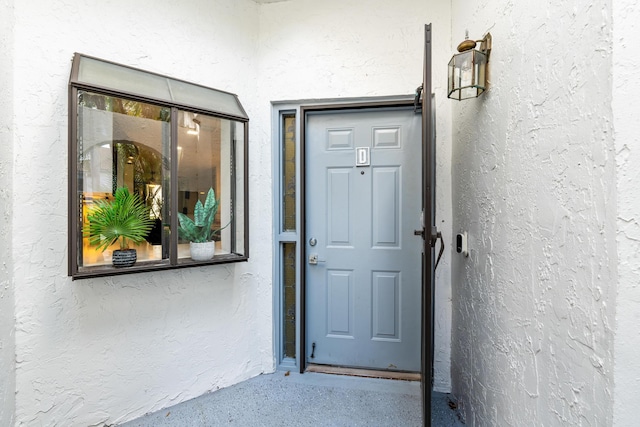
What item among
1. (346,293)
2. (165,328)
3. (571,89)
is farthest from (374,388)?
(571,89)

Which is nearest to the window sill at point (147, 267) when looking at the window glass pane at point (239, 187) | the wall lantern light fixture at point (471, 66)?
the window glass pane at point (239, 187)

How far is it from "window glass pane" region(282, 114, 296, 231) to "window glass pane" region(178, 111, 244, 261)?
1.26 feet

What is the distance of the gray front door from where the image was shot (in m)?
2.41

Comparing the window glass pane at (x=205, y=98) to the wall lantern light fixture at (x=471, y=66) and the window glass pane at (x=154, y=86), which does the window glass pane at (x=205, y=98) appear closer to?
the window glass pane at (x=154, y=86)

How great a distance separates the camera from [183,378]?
6.91 ft

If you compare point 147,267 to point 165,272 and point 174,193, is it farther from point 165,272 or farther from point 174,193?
point 174,193

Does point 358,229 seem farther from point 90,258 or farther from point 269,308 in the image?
point 90,258

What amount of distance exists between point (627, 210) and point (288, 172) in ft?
6.84

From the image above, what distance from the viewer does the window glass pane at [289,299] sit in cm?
256

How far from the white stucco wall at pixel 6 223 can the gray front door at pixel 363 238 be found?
1.69 meters

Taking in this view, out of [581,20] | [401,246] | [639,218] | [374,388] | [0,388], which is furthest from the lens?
[401,246]

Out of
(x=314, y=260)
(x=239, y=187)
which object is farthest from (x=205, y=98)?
(x=314, y=260)

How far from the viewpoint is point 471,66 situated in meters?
1.55

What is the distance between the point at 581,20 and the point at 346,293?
2.06 meters
